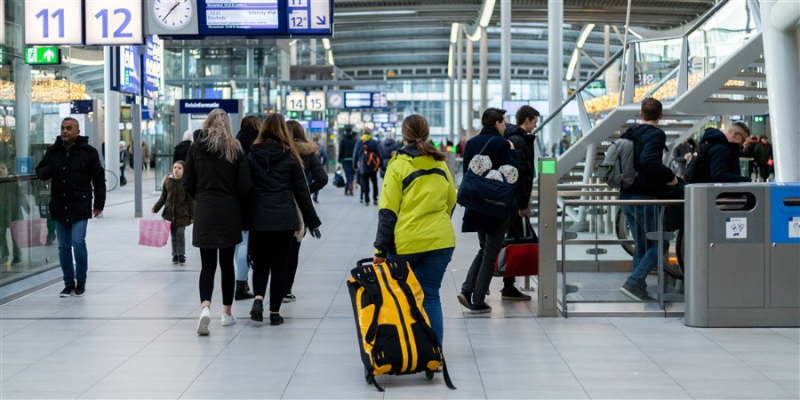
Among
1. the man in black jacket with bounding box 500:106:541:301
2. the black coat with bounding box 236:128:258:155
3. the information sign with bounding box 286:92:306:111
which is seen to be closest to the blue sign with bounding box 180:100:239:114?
the black coat with bounding box 236:128:258:155

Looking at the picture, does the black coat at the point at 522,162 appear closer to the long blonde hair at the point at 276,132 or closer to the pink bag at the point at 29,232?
the long blonde hair at the point at 276,132

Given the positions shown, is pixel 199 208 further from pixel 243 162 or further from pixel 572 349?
pixel 572 349

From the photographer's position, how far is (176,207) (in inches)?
473

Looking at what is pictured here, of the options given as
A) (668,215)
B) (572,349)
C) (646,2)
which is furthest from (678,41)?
(646,2)

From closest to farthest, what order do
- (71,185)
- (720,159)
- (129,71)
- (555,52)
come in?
(71,185)
(720,159)
(129,71)
(555,52)

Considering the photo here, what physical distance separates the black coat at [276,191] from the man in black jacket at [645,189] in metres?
2.67

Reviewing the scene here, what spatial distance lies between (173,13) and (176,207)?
2.22 meters

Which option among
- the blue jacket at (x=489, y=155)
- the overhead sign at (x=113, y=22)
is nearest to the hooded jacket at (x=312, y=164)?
the blue jacket at (x=489, y=155)

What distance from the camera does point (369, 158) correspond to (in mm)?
23625

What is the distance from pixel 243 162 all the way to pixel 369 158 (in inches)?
628

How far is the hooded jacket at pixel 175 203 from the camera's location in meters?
11.8

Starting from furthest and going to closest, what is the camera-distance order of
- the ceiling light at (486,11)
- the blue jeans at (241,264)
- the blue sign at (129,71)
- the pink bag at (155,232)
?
the ceiling light at (486,11)
the blue sign at (129,71)
the pink bag at (155,232)
the blue jeans at (241,264)

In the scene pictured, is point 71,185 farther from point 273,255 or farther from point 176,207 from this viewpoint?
point 176,207

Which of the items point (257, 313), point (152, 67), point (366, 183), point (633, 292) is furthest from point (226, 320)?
point (366, 183)
